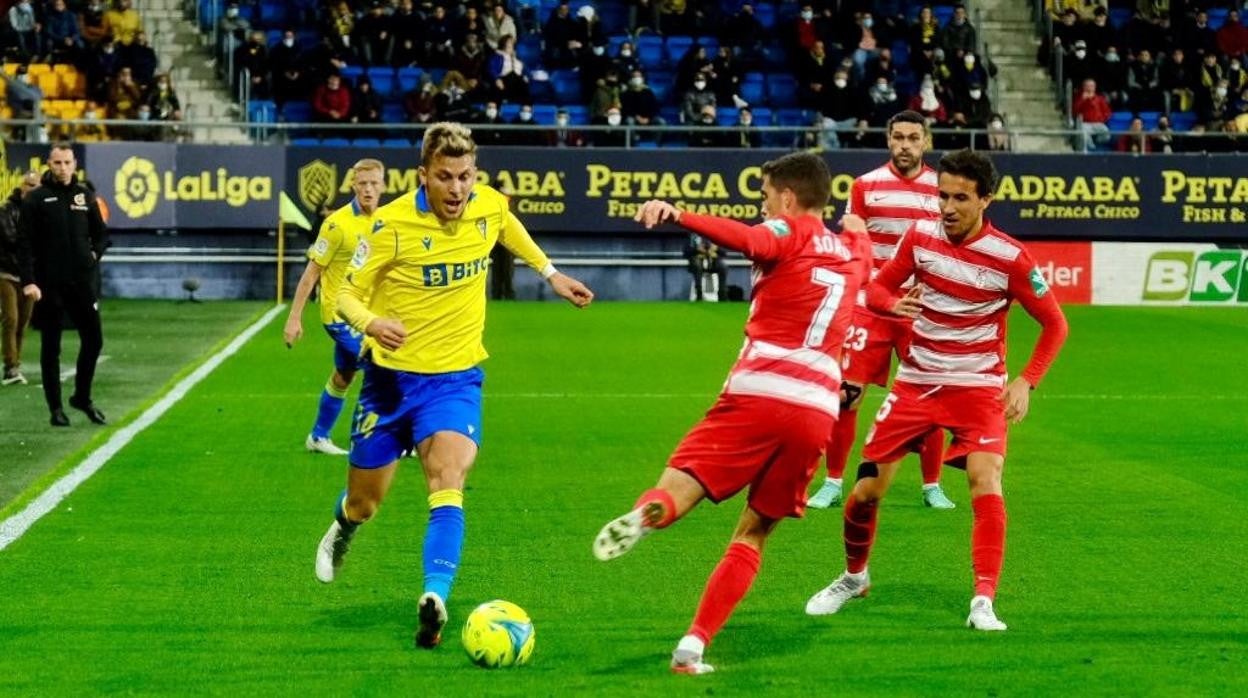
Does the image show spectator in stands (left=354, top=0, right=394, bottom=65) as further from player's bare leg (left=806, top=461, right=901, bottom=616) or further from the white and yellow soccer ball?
the white and yellow soccer ball

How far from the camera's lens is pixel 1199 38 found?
34562 millimetres

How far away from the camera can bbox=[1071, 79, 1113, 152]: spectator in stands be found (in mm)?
33000

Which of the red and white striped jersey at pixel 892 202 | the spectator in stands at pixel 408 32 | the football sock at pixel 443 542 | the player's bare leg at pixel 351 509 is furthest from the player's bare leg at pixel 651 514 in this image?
the spectator in stands at pixel 408 32

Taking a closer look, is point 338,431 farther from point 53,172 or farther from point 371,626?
point 371,626

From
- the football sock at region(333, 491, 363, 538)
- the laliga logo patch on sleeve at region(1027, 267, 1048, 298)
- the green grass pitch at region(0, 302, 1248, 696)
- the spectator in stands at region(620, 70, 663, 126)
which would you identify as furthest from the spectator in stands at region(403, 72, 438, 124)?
the laliga logo patch on sleeve at region(1027, 267, 1048, 298)

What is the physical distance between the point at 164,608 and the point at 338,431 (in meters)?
6.89

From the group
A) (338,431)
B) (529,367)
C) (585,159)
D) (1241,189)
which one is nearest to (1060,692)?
(338,431)

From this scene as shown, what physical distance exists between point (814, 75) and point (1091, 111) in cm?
494

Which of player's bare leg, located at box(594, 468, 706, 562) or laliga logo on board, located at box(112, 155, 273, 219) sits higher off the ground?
player's bare leg, located at box(594, 468, 706, 562)

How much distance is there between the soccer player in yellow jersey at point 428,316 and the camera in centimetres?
778

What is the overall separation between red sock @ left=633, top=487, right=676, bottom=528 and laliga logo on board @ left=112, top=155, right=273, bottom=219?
25.1 metres

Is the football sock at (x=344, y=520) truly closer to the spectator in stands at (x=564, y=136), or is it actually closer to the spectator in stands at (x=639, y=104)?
the spectator in stands at (x=564, y=136)

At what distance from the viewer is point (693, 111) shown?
32.2 metres

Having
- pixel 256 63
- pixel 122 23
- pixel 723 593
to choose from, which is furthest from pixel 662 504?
pixel 122 23
